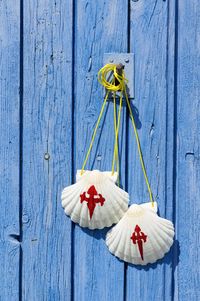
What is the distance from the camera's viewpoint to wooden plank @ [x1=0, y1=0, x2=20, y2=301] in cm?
158

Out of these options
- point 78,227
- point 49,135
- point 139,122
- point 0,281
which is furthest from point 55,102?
point 0,281

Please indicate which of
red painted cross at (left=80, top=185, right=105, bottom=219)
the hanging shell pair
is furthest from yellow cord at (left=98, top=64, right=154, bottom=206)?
red painted cross at (left=80, top=185, right=105, bottom=219)

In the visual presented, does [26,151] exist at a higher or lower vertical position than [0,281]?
higher

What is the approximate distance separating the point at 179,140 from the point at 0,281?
23.9 inches

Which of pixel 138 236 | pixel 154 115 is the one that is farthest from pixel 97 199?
pixel 154 115

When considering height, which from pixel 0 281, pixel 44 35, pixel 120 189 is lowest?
pixel 0 281

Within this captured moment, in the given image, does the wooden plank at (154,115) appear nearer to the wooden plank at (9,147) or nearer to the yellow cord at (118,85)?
the yellow cord at (118,85)

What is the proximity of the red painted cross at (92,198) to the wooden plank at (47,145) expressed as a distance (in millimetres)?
73

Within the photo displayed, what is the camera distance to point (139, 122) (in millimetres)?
1527

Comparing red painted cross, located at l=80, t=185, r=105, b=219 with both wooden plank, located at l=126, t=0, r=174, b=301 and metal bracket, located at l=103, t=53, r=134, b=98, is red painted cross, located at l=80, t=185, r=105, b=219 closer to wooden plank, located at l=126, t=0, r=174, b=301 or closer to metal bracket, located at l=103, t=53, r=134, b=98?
wooden plank, located at l=126, t=0, r=174, b=301

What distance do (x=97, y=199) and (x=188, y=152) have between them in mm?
258

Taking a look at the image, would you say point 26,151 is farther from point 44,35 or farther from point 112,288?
point 112,288

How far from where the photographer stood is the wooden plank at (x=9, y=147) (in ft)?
5.17

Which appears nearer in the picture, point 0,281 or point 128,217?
point 128,217
